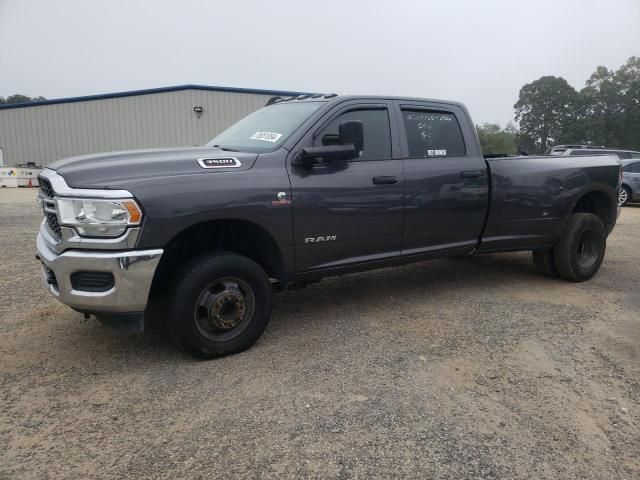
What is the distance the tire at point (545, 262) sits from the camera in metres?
5.65

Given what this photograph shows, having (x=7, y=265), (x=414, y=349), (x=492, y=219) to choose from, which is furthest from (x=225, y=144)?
(x=7, y=265)

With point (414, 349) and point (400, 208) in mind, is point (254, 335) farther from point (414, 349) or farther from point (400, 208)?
point (400, 208)

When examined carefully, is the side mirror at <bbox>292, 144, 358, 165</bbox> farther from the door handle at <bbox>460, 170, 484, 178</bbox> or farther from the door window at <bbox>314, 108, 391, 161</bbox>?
the door handle at <bbox>460, 170, 484, 178</bbox>

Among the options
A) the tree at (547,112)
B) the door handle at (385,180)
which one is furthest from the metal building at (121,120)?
the tree at (547,112)

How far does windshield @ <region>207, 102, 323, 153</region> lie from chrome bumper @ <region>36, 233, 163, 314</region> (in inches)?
50.8

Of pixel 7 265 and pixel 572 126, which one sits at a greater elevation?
pixel 572 126

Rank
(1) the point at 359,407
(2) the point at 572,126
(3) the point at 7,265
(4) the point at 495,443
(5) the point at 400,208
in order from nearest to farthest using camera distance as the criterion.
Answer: (4) the point at 495,443 → (1) the point at 359,407 → (5) the point at 400,208 → (3) the point at 7,265 → (2) the point at 572,126

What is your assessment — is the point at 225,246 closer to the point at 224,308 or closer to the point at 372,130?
the point at 224,308

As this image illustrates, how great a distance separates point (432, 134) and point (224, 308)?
2.55m

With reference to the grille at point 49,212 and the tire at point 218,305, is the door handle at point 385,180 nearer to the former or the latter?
the tire at point 218,305

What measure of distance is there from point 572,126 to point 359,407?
62.4 m

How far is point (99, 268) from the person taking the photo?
303 centimetres

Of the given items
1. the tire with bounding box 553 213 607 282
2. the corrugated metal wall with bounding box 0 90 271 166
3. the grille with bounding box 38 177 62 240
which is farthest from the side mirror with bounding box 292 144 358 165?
the corrugated metal wall with bounding box 0 90 271 166

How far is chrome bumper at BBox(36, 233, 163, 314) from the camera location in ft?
9.95
